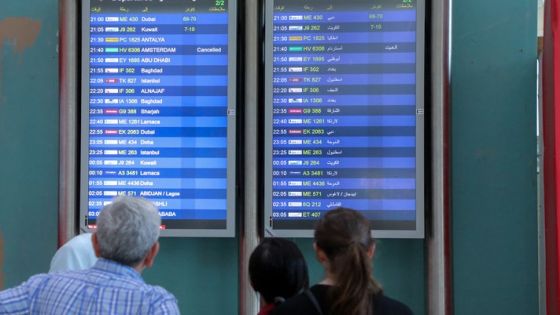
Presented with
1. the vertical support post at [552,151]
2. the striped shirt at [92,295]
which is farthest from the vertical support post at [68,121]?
the vertical support post at [552,151]

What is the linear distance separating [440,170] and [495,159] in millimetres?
296

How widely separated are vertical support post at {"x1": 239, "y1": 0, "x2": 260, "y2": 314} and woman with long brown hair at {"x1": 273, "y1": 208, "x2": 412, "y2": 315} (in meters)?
1.11

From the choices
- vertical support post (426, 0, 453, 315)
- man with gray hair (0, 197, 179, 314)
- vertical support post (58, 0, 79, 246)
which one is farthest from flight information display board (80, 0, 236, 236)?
A: man with gray hair (0, 197, 179, 314)

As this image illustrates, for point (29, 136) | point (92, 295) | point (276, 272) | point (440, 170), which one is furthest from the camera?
point (29, 136)

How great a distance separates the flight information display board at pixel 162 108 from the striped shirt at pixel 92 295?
3.94 ft

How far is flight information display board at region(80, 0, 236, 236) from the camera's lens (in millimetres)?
3092

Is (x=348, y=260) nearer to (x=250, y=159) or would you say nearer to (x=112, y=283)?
(x=112, y=283)

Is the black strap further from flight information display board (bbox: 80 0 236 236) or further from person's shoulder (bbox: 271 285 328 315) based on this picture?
flight information display board (bbox: 80 0 236 236)

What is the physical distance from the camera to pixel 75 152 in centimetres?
312

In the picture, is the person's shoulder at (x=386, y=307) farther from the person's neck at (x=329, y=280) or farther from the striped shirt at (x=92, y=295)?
the striped shirt at (x=92, y=295)

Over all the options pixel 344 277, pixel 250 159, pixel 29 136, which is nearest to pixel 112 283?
pixel 344 277

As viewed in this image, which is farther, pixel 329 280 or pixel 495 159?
pixel 495 159

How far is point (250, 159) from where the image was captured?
9.95 feet

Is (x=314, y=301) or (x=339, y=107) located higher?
(x=339, y=107)
